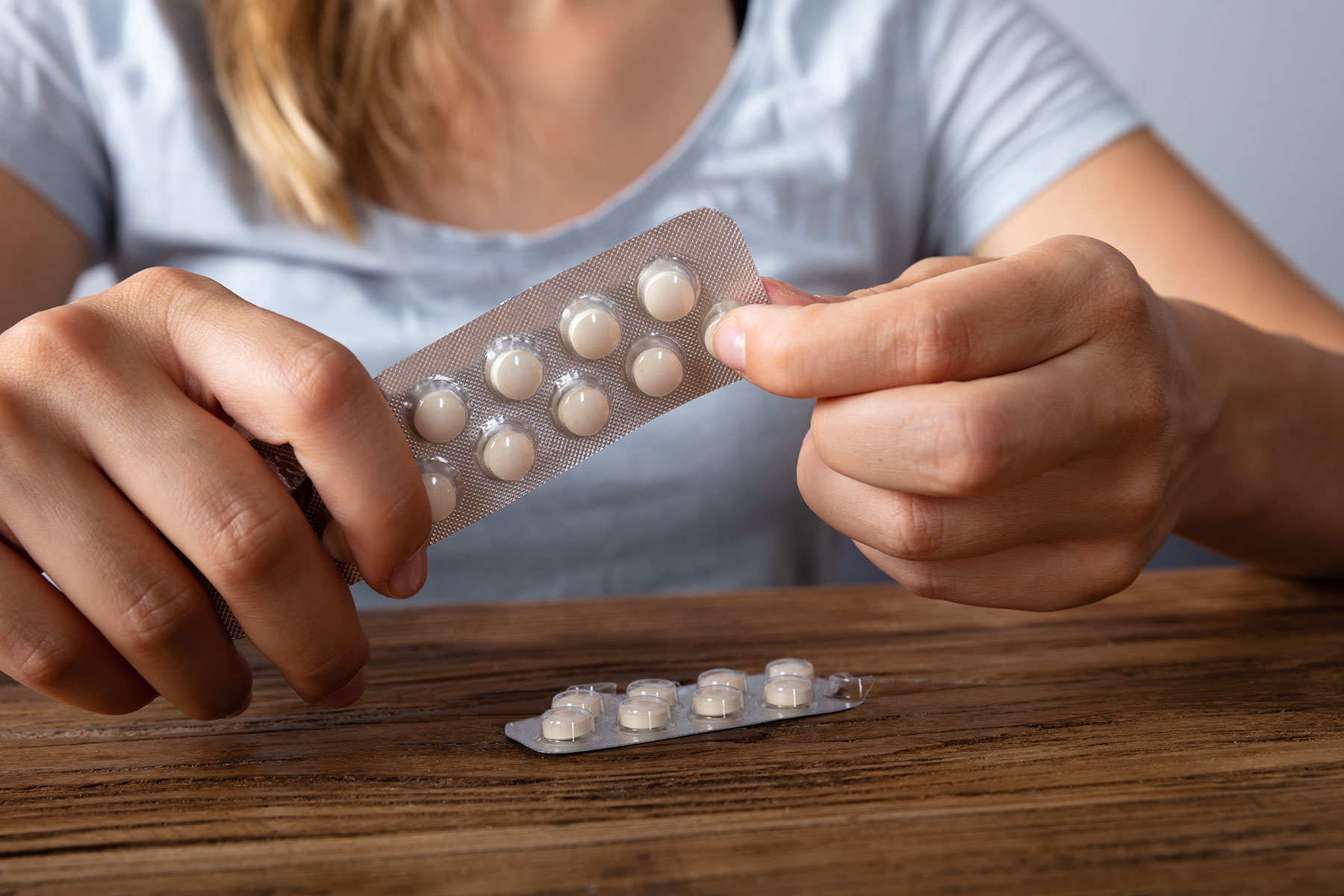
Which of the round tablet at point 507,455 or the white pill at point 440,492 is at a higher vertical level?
the round tablet at point 507,455

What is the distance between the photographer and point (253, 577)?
36 cm

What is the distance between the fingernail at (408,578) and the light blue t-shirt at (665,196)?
43cm

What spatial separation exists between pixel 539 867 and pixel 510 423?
0.21 m

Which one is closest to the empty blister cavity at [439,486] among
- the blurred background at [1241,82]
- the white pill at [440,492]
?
the white pill at [440,492]

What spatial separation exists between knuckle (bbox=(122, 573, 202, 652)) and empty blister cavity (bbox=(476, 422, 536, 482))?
134 mm

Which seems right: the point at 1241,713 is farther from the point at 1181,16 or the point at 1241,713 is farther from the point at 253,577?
the point at 1181,16

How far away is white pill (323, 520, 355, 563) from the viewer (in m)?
0.39

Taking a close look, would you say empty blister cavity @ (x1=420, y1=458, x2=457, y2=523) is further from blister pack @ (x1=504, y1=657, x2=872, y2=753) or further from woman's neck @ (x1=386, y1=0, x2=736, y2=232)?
woman's neck @ (x1=386, y1=0, x2=736, y2=232)

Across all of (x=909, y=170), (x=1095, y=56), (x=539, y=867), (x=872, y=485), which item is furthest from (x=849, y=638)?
(x=1095, y=56)

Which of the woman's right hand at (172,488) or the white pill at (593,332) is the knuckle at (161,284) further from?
the white pill at (593,332)

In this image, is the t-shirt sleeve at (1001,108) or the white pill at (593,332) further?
the t-shirt sleeve at (1001,108)

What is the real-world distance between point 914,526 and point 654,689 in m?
0.14

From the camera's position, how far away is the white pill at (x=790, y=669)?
0.44 meters

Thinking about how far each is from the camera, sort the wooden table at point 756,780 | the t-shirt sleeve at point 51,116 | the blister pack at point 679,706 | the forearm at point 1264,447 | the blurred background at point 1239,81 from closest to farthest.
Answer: the wooden table at point 756,780 → the blister pack at point 679,706 → the forearm at point 1264,447 → the t-shirt sleeve at point 51,116 → the blurred background at point 1239,81
